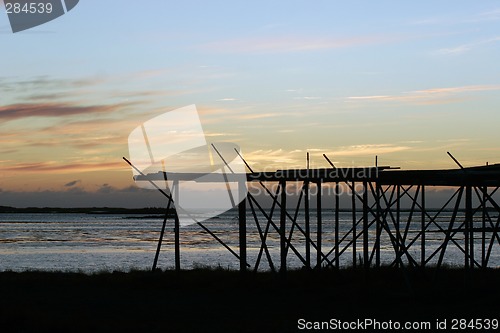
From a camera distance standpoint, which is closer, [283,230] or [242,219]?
[283,230]

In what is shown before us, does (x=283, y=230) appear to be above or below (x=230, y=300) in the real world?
above

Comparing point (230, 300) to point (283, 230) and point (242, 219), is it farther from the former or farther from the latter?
point (242, 219)

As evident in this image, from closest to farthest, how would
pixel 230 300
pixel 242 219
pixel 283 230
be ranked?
pixel 230 300 → pixel 283 230 → pixel 242 219

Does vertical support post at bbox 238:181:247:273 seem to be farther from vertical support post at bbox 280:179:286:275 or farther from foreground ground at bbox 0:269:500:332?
vertical support post at bbox 280:179:286:275

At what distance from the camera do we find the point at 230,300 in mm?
22484

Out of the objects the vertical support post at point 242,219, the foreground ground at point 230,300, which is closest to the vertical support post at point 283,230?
the foreground ground at point 230,300

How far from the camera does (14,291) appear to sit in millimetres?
24484

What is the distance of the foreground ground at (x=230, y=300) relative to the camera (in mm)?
17891

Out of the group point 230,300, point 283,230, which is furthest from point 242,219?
point 230,300

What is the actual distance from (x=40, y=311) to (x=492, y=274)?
53.4 ft

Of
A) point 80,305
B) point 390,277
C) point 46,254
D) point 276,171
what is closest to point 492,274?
point 390,277

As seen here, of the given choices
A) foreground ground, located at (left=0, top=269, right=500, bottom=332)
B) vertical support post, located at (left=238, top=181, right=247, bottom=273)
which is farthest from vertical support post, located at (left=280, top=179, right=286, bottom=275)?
vertical support post, located at (left=238, top=181, right=247, bottom=273)

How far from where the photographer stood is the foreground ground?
17.9 m

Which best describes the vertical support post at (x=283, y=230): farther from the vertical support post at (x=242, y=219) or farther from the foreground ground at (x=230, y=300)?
the vertical support post at (x=242, y=219)
